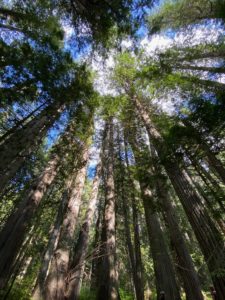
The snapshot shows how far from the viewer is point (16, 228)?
5.48m

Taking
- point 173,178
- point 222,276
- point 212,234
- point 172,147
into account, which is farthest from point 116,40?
point 222,276

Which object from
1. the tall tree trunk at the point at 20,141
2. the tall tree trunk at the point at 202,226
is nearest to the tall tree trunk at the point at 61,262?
the tall tree trunk at the point at 20,141

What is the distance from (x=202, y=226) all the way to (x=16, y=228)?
4.82m

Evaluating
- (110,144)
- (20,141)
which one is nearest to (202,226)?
(20,141)

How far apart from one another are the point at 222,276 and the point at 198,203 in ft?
5.14

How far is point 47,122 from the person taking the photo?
838 cm

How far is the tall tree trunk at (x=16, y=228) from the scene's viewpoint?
188 inches

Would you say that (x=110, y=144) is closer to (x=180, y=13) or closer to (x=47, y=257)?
(x=47, y=257)

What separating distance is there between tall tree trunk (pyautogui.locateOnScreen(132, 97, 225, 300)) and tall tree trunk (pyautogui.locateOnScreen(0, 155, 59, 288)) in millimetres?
4216

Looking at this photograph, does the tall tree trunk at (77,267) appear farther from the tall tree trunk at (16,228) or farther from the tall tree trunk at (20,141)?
the tall tree trunk at (20,141)

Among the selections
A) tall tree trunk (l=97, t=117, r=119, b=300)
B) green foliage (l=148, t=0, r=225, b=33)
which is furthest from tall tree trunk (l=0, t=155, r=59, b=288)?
green foliage (l=148, t=0, r=225, b=33)

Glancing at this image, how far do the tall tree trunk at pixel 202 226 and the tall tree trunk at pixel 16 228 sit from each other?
4.22m

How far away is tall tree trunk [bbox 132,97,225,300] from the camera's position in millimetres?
3838

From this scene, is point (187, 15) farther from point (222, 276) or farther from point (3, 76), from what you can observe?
point (222, 276)
